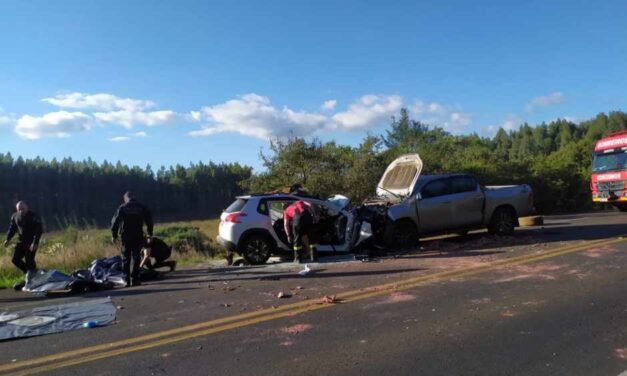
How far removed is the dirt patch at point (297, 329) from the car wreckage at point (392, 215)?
5.81m

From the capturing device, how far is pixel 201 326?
6.28 metres

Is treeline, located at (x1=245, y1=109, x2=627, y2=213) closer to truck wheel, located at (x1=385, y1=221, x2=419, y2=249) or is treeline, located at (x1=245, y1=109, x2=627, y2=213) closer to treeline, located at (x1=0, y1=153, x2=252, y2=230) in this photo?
truck wheel, located at (x1=385, y1=221, x2=419, y2=249)

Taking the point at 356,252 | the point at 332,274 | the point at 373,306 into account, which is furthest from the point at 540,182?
the point at 373,306

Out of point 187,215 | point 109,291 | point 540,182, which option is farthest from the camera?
point 187,215

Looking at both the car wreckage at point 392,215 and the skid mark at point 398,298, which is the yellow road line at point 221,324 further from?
the car wreckage at point 392,215

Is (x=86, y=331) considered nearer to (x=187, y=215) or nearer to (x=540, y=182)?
(x=540, y=182)

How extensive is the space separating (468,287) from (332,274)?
269 centimetres

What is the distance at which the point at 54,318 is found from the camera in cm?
708

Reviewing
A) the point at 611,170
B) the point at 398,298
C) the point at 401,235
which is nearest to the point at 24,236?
the point at 398,298

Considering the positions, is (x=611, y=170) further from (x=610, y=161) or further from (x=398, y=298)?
(x=398, y=298)

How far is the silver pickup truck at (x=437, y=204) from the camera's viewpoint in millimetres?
12555

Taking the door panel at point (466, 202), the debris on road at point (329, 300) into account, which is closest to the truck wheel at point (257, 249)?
the debris on road at point (329, 300)

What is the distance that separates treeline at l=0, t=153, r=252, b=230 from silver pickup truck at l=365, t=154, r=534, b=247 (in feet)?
246

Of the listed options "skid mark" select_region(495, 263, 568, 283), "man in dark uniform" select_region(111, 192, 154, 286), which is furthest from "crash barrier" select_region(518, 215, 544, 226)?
"man in dark uniform" select_region(111, 192, 154, 286)
